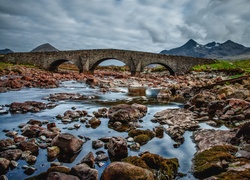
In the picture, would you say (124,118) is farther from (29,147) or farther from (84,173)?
(84,173)

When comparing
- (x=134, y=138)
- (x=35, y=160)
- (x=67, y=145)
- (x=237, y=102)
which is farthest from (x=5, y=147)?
(x=237, y=102)

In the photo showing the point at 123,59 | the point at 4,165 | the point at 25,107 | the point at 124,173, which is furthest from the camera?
the point at 123,59

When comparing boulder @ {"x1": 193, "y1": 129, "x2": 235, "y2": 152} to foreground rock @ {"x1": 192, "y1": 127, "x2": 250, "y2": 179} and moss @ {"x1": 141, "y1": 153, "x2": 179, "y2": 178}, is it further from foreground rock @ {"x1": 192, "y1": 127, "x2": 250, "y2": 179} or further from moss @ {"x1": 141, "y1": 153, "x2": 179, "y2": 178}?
moss @ {"x1": 141, "y1": 153, "x2": 179, "y2": 178}

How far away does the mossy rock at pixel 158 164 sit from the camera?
3553mm

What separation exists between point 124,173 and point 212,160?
1675 mm

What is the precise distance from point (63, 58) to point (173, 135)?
38.0m

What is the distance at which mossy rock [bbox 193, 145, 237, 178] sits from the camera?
3466 millimetres

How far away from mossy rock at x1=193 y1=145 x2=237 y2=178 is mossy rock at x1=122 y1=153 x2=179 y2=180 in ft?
1.22

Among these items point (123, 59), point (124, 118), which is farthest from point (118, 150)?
point (123, 59)

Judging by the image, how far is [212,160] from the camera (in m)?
3.71

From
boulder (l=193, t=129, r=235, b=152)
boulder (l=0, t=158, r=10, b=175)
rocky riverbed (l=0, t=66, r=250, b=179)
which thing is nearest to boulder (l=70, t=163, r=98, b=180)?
rocky riverbed (l=0, t=66, r=250, b=179)

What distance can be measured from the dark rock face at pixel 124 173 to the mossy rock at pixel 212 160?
3.19 ft

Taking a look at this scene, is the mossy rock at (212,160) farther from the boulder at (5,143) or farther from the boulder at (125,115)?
the boulder at (5,143)

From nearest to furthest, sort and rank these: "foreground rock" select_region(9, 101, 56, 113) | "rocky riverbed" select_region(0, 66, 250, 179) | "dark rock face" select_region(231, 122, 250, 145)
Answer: "rocky riverbed" select_region(0, 66, 250, 179)
"dark rock face" select_region(231, 122, 250, 145)
"foreground rock" select_region(9, 101, 56, 113)
